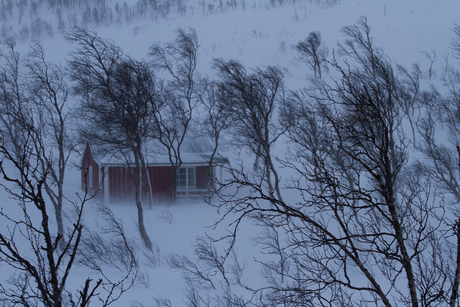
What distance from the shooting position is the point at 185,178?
2181 cm

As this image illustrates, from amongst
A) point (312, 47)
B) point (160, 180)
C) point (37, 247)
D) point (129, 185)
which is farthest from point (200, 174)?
point (312, 47)

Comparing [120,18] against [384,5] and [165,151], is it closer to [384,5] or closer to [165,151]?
[384,5]

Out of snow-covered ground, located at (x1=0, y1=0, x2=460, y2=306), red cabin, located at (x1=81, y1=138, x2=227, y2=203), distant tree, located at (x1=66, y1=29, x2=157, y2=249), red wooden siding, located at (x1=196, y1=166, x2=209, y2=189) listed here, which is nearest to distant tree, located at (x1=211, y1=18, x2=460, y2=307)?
snow-covered ground, located at (x1=0, y1=0, x2=460, y2=306)

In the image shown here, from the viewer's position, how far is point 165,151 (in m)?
22.5

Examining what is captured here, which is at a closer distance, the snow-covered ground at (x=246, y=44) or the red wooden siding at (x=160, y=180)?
the snow-covered ground at (x=246, y=44)

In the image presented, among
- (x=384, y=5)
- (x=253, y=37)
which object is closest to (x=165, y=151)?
(x=253, y=37)

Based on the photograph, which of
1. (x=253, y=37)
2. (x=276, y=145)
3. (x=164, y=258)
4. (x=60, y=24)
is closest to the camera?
(x=164, y=258)

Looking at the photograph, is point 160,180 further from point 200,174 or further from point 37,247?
point 37,247

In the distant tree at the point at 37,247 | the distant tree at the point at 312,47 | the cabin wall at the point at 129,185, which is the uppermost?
the distant tree at the point at 312,47

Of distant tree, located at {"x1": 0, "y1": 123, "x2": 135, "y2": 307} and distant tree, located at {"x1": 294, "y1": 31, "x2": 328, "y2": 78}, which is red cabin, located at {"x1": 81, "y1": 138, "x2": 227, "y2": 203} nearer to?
distant tree, located at {"x1": 0, "y1": 123, "x2": 135, "y2": 307}

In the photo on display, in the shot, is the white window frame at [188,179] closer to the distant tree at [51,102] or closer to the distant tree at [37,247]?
the distant tree at [51,102]

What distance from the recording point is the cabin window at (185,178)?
21.5 meters

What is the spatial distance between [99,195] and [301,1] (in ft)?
243

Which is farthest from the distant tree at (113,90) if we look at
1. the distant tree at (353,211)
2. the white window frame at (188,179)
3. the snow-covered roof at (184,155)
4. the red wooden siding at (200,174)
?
the distant tree at (353,211)
